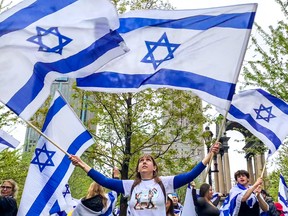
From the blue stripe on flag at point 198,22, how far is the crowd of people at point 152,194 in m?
1.95

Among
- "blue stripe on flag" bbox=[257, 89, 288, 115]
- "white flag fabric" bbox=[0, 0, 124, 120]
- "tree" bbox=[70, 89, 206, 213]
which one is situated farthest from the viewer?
"tree" bbox=[70, 89, 206, 213]

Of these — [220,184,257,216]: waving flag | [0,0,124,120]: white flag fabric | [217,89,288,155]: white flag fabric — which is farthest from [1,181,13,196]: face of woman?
[217,89,288,155]: white flag fabric

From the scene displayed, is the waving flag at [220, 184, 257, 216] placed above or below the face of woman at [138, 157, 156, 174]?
below

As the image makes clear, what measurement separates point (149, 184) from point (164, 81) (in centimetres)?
160

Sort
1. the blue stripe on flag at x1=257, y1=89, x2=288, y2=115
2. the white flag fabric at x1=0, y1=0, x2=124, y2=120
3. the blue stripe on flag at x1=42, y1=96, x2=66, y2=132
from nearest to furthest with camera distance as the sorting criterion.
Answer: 1. the white flag fabric at x1=0, y1=0, x2=124, y2=120
2. the blue stripe on flag at x1=42, y1=96, x2=66, y2=132
3. the blue stripe on flag at x1=257, y1=89, x2=288, y2=115

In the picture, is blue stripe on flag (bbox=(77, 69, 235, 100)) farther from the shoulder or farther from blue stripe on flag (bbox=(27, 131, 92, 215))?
the shoulder

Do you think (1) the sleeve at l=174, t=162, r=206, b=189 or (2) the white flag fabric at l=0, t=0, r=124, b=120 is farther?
(2) the white flag fabric at l=0, t=0, r=124, b=120

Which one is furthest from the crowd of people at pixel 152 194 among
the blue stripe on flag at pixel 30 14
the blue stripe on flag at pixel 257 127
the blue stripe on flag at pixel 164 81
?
the blue stripe on flag at pixel 30 14

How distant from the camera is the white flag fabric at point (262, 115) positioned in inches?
268

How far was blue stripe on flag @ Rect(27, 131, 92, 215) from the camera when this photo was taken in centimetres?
548

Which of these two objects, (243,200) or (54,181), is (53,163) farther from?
(243,200)

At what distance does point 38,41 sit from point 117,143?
9739mm

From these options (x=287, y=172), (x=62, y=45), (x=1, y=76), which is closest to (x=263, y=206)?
(x=62, y=45)

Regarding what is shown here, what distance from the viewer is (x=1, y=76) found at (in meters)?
4.93
